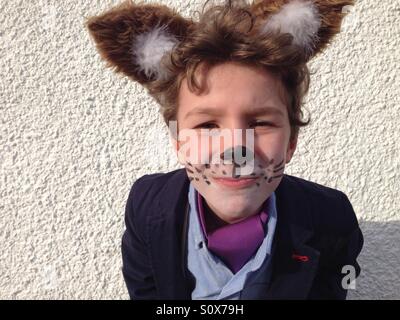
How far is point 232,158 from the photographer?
546 millimetres

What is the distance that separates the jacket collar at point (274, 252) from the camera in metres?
0.69

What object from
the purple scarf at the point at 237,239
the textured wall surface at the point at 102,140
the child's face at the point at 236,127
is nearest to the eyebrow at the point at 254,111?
the child's face at the point at 236,127

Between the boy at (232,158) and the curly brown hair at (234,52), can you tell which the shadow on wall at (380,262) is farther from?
the curly brown hair at (234,52)

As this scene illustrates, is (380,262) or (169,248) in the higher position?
(169,248)

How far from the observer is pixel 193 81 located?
555mm

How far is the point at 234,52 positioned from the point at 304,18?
0.39 ft

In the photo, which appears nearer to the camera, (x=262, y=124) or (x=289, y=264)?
(x=262, y=124)

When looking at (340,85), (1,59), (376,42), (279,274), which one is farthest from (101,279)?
(376,42)

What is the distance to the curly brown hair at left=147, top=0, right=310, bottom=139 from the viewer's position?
0.55 m

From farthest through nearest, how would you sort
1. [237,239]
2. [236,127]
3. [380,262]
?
1. [380,262]
2. [237,239]
3. [236,127]

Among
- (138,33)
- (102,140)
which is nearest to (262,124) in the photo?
(138,33)

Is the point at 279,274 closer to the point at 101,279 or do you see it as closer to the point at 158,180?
the point at 158,180

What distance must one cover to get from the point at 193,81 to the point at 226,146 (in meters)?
0.11

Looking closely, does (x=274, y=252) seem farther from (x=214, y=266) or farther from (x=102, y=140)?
(x=102, y=140)
